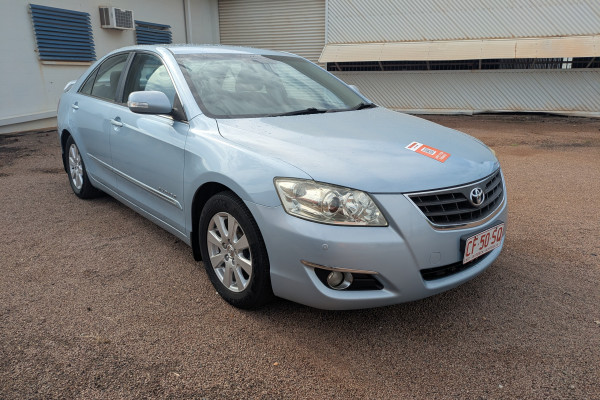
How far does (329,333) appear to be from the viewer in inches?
98.4

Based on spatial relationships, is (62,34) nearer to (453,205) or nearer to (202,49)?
(202,49)

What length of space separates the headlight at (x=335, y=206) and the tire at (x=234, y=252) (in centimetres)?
32

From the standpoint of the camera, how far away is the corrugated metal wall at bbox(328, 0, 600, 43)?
39.2 feet

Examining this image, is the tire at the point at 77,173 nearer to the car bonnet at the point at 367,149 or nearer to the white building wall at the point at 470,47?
the car bonnet at the point at 367,149

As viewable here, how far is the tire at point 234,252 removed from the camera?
2.41 meters

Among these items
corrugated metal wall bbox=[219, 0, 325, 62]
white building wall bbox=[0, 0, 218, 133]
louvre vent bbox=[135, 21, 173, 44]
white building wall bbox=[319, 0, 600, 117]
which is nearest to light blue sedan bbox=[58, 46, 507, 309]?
white building wall bbox=[0, 0, 218, 133]

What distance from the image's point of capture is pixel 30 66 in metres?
9.80

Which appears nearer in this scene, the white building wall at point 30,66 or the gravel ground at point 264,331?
the gravel ground at point 264,331

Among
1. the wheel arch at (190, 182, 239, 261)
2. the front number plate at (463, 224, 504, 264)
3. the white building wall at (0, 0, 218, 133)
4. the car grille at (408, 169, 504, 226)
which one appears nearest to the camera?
the car grille at (408, 169, 504, 226)

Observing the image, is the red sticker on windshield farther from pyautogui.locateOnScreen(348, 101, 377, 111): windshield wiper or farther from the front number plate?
pyautogui.locateOnScreen(348, 101, 377, 111): windshield wiper

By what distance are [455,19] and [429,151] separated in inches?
469

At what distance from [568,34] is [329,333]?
12.7m

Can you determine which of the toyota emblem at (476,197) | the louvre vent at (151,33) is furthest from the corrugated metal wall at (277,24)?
the toyota emblem at (476,197)

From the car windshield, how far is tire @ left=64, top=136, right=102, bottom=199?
192 cm
